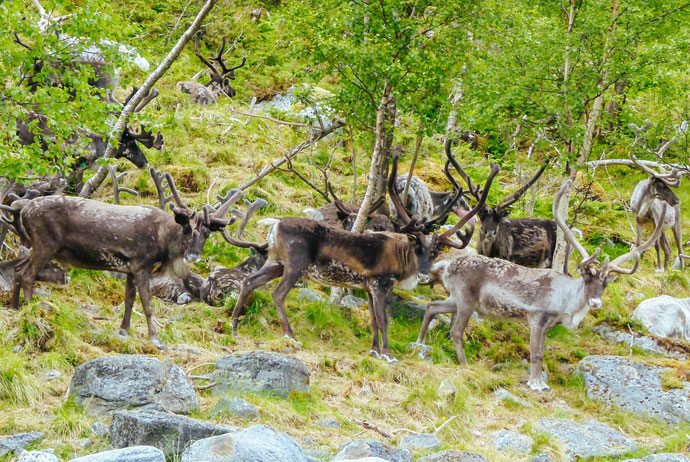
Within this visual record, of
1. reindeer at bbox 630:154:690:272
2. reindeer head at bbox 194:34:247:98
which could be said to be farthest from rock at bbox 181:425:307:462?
reindeer head at bbox 194:34:247:98

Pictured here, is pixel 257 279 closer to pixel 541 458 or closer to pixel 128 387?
pixel 128 387

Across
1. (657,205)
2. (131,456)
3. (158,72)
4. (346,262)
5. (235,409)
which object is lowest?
(235,409)

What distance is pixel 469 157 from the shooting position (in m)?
21.1

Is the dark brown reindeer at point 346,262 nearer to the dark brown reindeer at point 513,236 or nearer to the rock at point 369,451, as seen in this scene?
the dark brown reindeer at point 513,236

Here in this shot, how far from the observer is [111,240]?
31.7ft

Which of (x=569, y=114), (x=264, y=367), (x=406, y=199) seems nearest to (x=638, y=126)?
(x=569, y=114)

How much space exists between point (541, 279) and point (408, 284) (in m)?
1.80

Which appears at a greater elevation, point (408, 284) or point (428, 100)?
point (428, 100)

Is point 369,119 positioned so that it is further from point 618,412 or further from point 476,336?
point 618,412

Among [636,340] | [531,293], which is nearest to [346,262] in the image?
[531,293]

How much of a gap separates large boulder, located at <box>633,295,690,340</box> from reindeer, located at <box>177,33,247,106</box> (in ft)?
39.6

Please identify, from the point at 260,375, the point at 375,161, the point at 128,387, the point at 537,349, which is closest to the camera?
the point at 128,387

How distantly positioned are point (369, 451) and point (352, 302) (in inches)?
227

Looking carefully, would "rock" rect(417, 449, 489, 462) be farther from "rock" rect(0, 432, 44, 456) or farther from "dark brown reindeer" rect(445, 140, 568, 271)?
"dark brown reindeer" rect(445, 140, 568, 271)
